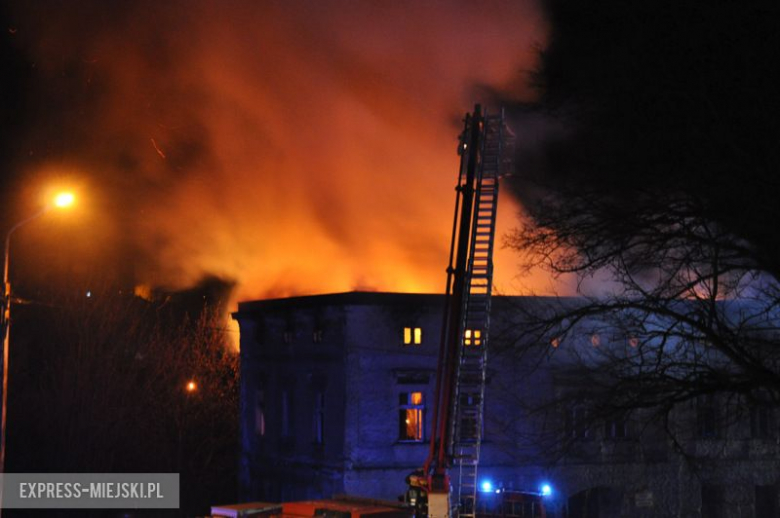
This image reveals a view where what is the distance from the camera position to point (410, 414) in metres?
25.8

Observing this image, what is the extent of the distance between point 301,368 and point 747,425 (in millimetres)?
12821

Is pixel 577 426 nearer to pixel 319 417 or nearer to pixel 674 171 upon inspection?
pixel 674 171

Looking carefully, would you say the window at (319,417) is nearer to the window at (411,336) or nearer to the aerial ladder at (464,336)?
the window at (411,336)

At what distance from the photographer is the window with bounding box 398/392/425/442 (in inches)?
1010

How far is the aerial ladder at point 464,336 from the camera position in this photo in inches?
621

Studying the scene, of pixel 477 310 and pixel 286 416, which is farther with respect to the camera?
pixel 286 416

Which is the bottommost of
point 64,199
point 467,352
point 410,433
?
point 410,433

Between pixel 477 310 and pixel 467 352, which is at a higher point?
pixel 477 310

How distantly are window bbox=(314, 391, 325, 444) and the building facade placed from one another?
3 cm

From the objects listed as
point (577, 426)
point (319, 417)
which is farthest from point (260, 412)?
point (577, 426)

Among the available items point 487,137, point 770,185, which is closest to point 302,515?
point 487,137

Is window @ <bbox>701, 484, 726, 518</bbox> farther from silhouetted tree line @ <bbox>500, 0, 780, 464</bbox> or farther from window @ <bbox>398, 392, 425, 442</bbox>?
silhouetted tree line @ <bbox>500, 0, 780, 464</bbox>

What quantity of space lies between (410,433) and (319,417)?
2585mm

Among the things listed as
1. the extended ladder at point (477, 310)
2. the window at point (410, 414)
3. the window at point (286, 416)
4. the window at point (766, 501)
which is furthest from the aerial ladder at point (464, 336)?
the window at point (766, 501)
